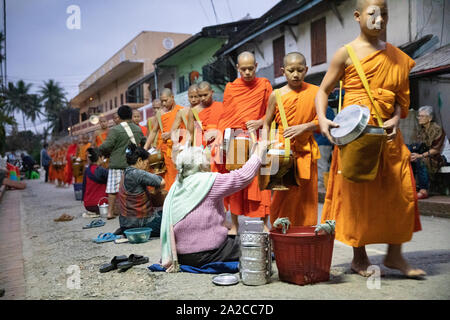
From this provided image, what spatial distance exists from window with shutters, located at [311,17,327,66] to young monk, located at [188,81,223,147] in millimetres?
7305

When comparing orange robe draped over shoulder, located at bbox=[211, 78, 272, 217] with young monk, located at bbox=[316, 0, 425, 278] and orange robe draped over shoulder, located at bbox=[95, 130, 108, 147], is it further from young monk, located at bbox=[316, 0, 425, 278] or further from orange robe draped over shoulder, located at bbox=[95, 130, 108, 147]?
orange robe draped over shoulder, located at bbox=[95, 130, 108, 147]

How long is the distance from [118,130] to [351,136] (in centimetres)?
551

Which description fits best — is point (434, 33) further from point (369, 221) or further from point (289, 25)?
point (369, 221)

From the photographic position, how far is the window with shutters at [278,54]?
14716 mm

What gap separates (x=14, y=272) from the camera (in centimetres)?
423

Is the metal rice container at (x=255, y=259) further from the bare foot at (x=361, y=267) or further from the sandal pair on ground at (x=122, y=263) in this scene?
the sandal pair on ground at (x=122, y=263)

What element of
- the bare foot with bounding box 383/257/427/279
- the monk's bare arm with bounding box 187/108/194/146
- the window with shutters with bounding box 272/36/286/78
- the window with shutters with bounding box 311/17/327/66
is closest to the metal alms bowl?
the bare foot with bounding box 383/257/427/279

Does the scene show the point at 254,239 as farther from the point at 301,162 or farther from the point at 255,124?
the point at 255,124

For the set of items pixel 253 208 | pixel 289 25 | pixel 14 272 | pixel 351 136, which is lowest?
pixel 14 272

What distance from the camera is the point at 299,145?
4.14 meters

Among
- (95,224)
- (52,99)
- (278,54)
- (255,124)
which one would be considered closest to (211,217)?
(255,124)

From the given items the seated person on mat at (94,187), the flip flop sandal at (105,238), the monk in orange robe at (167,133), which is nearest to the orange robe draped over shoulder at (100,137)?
the seated person on mat at (94,187)

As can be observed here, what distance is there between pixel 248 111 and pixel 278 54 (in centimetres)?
1057
